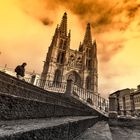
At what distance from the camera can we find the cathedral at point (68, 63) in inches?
1581

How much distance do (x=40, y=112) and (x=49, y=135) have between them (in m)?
1.05

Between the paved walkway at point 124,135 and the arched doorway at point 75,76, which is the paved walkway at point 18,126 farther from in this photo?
the arched doorway at point 75,76

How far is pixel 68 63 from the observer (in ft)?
141

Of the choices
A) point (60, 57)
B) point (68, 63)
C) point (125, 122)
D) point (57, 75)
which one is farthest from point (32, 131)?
point (60, 57)

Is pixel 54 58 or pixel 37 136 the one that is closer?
pixel 37 136

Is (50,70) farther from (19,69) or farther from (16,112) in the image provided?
(16,112)

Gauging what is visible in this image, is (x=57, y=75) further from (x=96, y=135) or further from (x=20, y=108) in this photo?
(x=20, y=108)

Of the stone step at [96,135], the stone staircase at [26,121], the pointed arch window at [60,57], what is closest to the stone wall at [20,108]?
the stone staircase at [26,121]

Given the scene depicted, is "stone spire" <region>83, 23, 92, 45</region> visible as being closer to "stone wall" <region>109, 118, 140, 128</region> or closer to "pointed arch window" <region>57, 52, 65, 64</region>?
"pointed arch window" <region>57, 52, 65, 64</region>

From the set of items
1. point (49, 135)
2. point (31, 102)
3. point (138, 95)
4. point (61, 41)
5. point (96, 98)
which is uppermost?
point (61, 41)

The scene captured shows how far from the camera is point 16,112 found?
1875 mm

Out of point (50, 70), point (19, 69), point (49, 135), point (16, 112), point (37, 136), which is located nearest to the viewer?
point (37, 136)

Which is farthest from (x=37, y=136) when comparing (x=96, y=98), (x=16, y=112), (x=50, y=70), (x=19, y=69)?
(x=50, y=70)

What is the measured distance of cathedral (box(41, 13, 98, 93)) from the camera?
40156 millimetres
